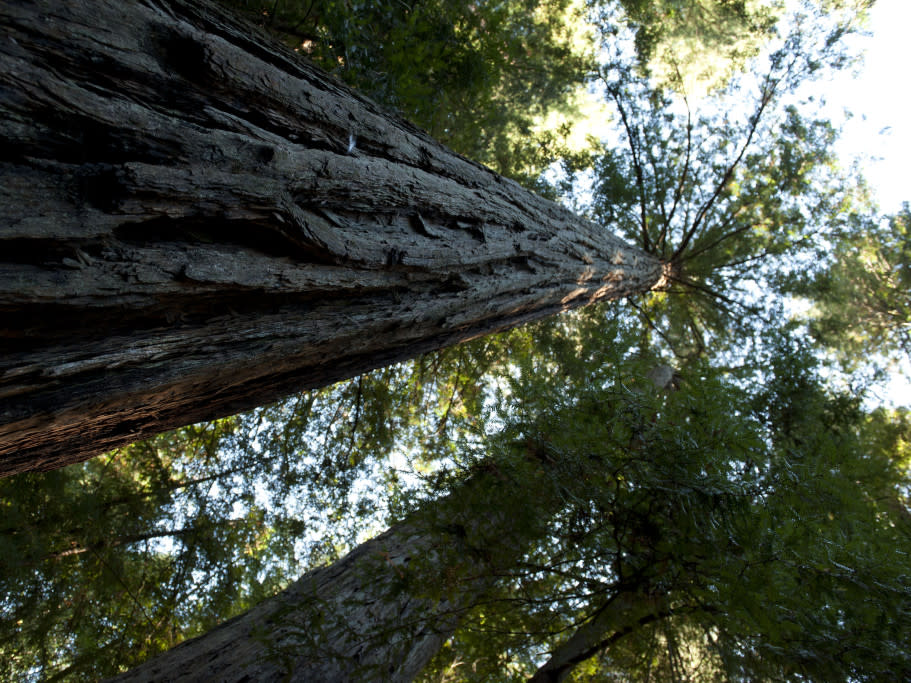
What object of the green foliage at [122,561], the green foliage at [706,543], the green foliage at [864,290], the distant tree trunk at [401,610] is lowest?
the green foliage at [122,561]

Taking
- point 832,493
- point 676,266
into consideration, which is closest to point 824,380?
point 676,266

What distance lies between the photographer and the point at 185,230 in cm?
134

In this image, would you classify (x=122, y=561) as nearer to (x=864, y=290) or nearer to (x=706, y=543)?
(x=706, y=543)

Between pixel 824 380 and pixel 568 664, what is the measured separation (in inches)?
184

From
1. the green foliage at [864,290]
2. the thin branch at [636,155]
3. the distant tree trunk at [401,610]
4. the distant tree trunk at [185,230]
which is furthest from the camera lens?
the green foliage at [864,290]

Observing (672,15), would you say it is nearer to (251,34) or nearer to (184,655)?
(251,34)

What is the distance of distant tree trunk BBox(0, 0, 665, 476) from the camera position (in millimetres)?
1085

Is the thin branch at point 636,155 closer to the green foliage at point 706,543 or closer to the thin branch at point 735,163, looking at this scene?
the thin branch at point 735,163

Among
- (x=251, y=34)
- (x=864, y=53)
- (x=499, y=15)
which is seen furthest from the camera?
(x=864, y=53)

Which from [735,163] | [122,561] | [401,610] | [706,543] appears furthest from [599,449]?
[735,163]

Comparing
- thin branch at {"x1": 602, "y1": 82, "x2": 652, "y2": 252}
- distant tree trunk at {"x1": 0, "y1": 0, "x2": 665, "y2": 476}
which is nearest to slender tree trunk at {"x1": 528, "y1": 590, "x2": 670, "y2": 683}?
distant tree trunk at {"x1": 0, "y1": 0, "x2": 665, "y2": 476}

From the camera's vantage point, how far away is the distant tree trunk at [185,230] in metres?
→ 1.08

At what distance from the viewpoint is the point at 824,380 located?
547 centimetres

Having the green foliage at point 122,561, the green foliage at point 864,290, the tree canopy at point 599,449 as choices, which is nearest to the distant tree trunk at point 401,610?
the tree canopy at point 599,449
